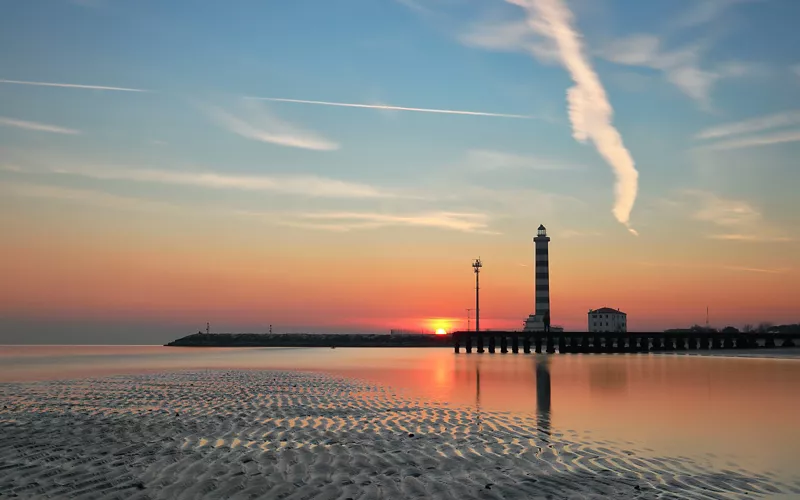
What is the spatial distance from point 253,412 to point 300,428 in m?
4.22

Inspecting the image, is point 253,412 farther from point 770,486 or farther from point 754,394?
point 754,394

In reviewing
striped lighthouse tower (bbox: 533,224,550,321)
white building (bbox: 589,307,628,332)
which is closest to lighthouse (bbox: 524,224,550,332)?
striped lighthouse tower (bbox: 533,224,550,321)

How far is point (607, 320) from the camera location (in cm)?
17988

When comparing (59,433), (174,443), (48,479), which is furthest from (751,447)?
(59,433)

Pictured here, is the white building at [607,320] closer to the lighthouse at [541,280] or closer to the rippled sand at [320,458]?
the lighthouse at [541,280]

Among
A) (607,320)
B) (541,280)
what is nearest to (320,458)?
(541,280)

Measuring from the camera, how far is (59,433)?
55.2 feet

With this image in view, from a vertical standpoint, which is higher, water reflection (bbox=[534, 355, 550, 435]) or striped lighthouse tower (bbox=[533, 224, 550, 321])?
striped lighthouse tower (bbox=[533, 224, 550, 321])

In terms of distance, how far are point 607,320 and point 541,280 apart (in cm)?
6693

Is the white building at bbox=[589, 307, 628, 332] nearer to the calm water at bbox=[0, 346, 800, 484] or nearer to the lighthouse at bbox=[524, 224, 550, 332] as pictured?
the lighthouse at bbox=[524, 224, 550, 332]

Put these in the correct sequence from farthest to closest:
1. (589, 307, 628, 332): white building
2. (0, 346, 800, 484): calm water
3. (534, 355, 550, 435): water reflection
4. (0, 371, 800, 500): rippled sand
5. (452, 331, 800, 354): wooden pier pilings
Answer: (589, 307, 628, 332): white building → (452, 331, 800, 354): wooden pier pilings → (534, 355, 550, 435): water reflection → (0, 346, 800, 484): calm water → (0, 371, 800, 500): rippled sand

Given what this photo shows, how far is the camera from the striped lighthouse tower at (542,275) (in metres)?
119

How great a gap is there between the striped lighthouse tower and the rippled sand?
98.3m

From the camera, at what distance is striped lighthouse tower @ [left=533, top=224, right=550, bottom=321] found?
119 metres
